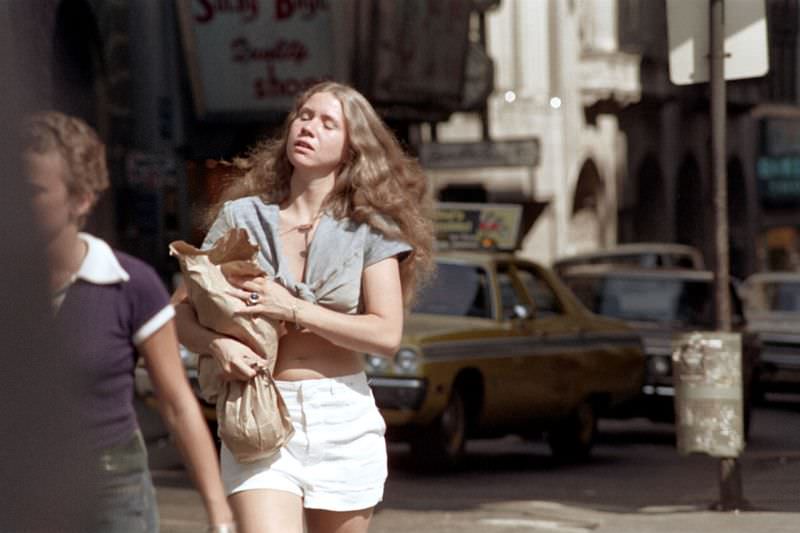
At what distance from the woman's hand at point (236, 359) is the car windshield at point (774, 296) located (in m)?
18.9

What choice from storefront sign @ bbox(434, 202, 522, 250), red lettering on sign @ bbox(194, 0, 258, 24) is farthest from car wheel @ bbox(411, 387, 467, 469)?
red lettering on sign @ bbox(194, 0, 258, 24)

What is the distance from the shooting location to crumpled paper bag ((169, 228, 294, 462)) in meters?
5.11

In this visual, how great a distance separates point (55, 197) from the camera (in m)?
3.85

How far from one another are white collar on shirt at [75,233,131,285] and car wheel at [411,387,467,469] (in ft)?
33.7

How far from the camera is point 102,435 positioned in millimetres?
4117

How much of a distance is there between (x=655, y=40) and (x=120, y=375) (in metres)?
47.3

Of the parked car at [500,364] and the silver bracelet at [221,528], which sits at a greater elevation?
the silver bracelet at [221,528]

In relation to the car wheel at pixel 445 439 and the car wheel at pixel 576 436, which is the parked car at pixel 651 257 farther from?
the car wheel at pixel 445 439

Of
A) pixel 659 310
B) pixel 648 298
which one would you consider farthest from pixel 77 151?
pixel 648 298

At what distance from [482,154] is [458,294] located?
1162 centimetres

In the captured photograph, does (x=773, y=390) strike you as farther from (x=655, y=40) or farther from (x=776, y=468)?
(x=655, y=40)

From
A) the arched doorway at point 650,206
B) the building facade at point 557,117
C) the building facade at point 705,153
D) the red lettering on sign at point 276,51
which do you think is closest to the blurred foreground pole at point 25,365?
the red lettering on sign at point 276,51

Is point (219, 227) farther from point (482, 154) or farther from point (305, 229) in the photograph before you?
point (482, 154)

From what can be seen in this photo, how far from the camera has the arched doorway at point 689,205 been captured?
54875mm
